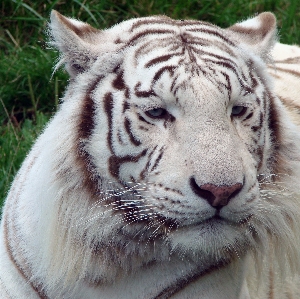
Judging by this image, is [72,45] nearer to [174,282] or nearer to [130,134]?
[130,134]

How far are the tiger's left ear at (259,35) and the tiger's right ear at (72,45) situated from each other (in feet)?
1.37

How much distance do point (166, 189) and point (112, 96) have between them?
31cm

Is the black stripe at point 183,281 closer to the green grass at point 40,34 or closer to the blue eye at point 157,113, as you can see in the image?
the blue eye at point 157,113

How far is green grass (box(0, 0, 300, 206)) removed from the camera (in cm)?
380

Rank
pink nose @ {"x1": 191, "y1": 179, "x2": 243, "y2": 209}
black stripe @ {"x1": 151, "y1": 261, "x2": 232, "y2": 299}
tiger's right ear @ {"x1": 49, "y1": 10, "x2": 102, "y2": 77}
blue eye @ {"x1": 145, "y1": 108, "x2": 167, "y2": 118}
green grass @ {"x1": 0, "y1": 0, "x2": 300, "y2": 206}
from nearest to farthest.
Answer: pink nose @ {"x1": 191, "y1": 179, "x2": 243, "y2": 209} < blue eye @ {"x1": 145, "y1": 108, "x2": 167, "y2": 118} < tiger's right ear @ {"x1": 49, "y1": 10, "x2": 102, "y2": 77} < black stripe @ {"x1": 151, "y1": 261, "x2": 232, "y2": 299} < green grass @ {"x1": 0, "y1": 0, "x2": 300, "y2": 206}

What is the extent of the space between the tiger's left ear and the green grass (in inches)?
54.8

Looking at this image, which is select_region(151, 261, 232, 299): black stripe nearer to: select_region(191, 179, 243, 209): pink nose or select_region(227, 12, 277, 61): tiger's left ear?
select_region(191, 179, 243, 209): pink nose

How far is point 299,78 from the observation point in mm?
3043

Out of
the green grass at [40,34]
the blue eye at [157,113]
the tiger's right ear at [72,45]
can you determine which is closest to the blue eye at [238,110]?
the blue eye at [157,113]

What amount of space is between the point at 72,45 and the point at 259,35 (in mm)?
Answer: 544

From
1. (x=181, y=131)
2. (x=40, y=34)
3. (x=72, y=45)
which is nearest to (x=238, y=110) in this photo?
(x=181, y=131)

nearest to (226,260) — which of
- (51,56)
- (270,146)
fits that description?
(270,146)

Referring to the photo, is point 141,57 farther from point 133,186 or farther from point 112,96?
point 133,186

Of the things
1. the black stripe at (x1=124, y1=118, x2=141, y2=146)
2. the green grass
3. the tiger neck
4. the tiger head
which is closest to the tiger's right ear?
the tiger head
